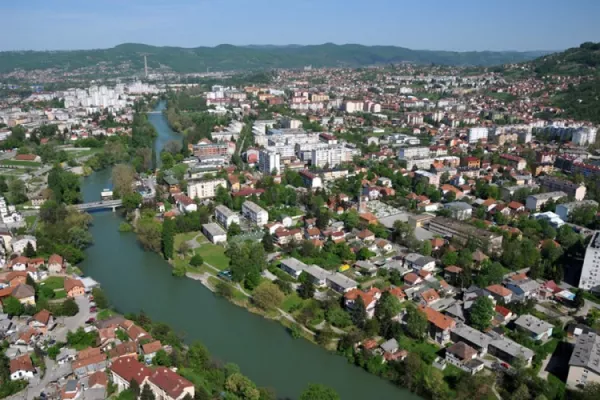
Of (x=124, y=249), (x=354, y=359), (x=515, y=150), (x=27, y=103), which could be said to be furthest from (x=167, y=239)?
(x=27, y=103)

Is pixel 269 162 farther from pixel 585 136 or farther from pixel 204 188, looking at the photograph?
pixel 585 136

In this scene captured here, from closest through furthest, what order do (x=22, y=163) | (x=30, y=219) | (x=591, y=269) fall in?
1. (x=591, y=269)
2. (x=30, y=219)
3. (x=22, y=163)

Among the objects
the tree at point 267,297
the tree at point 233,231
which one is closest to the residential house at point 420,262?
the tree at point 267,297

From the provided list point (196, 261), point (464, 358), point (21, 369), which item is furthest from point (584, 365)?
point (21, 369)

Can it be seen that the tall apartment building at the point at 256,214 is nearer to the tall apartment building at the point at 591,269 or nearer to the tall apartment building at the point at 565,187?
the tall apartment building at the point at 591,269

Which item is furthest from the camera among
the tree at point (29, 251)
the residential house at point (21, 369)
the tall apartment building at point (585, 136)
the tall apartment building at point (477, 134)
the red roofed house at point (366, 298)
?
the tall apartment building at point (477, 134)

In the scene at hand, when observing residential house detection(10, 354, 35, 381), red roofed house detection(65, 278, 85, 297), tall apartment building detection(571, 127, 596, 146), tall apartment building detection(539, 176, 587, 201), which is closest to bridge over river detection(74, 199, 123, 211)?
red roofed house detection(65, 278, 85, 297)

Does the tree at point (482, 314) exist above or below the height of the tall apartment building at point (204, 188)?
below
